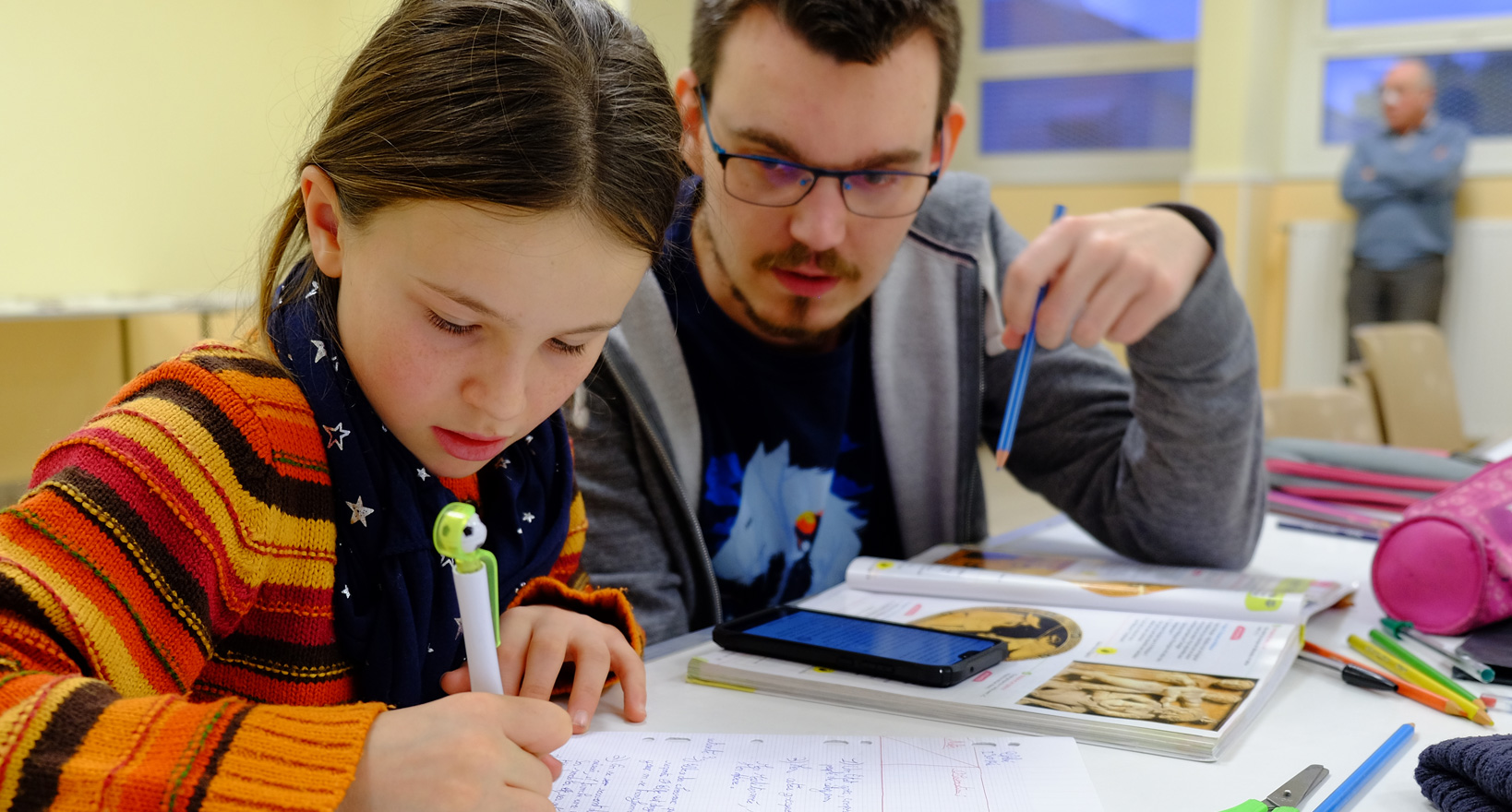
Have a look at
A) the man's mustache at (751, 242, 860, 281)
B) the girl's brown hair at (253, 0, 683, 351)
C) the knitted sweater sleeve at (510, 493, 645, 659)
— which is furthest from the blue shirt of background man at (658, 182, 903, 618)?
the girl's brown hair at (253, 0, 683, 351)

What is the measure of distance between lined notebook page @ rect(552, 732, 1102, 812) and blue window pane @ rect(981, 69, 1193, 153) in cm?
529

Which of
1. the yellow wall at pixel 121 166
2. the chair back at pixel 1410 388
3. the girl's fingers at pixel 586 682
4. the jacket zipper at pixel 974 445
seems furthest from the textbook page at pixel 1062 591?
the yellow wall at pixel 121 166

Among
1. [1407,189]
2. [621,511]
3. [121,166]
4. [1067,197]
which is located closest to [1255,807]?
[621,511]

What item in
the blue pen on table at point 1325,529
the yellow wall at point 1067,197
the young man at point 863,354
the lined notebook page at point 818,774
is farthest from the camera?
the yellow wall at point 1067,197

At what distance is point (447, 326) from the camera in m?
0.65

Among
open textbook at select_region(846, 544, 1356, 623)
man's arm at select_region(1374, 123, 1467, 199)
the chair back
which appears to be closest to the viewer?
open textbook at select_region(846, 544, 1356, 623)

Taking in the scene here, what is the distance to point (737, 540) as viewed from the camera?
1182mm

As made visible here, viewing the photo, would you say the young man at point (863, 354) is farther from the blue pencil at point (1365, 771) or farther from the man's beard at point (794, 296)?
the blue pencil at point (1365, 771)

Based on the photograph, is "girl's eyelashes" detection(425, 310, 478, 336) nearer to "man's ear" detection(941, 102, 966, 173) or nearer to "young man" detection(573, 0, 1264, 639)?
"young man" detection(573, 0, 1264, 639)

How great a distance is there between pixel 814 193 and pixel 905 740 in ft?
1.70

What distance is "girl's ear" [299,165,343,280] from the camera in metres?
0.70

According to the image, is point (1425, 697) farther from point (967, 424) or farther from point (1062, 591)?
point (967, 424)

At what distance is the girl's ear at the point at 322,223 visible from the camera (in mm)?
703

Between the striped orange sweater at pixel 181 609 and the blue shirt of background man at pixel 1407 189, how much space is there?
5.19 m
